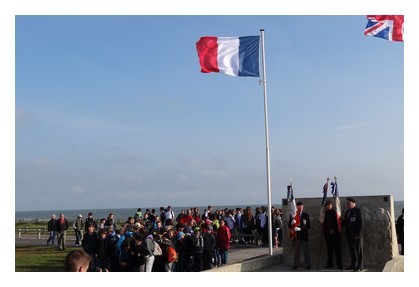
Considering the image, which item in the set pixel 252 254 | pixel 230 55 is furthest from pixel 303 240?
pixel 230 55

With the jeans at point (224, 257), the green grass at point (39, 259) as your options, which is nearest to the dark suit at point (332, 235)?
the jeans at point (224, 257)

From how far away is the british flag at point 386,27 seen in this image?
17203mm

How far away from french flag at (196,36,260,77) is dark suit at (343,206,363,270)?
6.25 m

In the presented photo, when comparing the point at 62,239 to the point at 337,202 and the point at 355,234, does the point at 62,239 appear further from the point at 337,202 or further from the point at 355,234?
the point at 355,234

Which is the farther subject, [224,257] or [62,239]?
[62,239]

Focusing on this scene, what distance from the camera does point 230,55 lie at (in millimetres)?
17312

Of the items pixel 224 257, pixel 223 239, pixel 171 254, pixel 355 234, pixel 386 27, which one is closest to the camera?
pixel 355 234

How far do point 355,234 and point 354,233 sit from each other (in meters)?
0.03

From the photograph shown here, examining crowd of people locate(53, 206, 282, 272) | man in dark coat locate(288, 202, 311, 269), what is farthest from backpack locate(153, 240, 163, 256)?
man in dark coat locate(288, 202, 311, 269)

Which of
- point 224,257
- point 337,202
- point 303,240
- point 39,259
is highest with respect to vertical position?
point 337,202

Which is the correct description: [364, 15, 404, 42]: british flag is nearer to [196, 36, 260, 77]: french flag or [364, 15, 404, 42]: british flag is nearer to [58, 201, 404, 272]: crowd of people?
[196, 36, 260, 77]: french flag

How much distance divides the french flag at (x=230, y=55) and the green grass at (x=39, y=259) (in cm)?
794

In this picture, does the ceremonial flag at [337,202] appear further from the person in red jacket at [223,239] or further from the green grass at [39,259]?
the green grass at [39,259]
